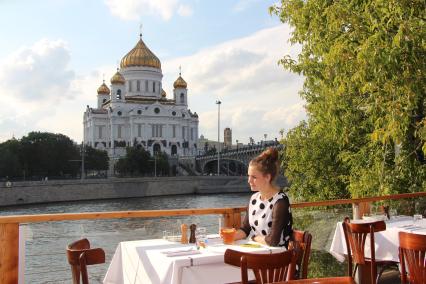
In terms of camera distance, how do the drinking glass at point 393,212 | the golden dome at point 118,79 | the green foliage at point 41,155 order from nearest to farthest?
the drinking glass at point 393,212 → the green foliage at point 41,155 → the golden dome at point 118,79

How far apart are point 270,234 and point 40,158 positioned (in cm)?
5817

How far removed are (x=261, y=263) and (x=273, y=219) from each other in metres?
1.01

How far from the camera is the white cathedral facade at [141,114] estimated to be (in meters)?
95.1

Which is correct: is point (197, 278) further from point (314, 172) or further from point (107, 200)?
point (107, 200)

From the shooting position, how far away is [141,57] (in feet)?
309

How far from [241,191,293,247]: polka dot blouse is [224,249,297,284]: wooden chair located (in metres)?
0.80

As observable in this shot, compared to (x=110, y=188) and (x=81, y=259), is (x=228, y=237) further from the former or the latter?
(x=110, y=188)

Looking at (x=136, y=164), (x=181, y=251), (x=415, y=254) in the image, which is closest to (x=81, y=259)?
(x=181, y=251)

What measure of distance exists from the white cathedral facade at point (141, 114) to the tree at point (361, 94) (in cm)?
→ 8306

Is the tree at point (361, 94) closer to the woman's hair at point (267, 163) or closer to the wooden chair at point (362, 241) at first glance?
the wooden chair at point (362, 241)

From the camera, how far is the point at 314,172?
12695 mm

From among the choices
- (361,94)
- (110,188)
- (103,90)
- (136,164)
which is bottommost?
(110,188)

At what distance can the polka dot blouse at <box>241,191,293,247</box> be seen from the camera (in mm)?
3812

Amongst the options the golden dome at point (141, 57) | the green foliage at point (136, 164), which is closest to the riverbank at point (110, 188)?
the green foliage at point (136, 164)
